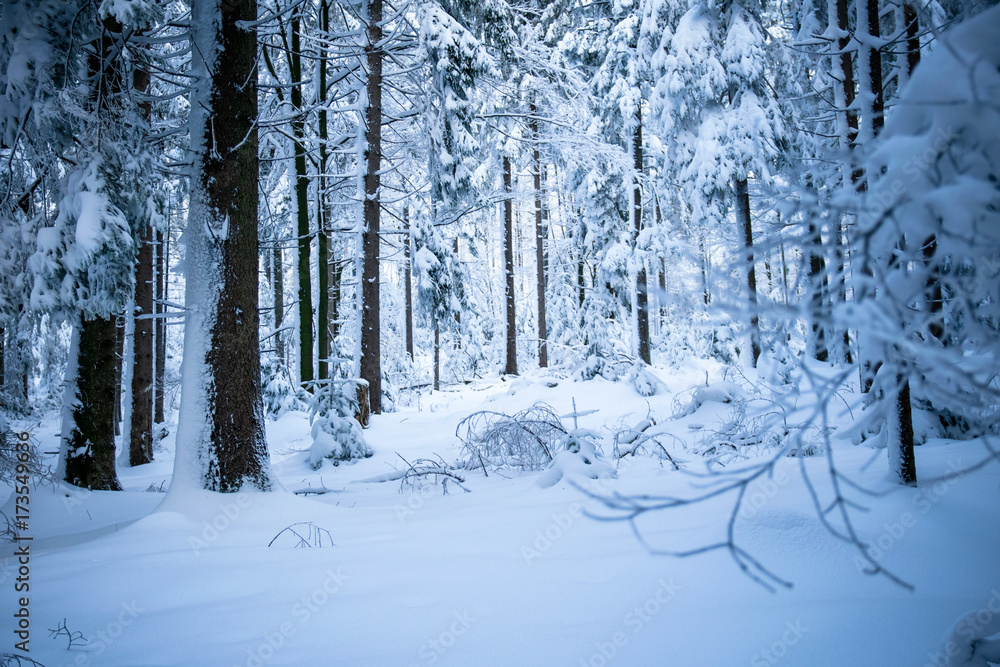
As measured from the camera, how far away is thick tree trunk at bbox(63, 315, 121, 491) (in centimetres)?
562

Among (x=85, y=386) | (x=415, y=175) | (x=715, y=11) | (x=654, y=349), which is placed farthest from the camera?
(x=654, y=349)

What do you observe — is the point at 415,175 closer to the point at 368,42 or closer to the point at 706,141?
the point at 368,42

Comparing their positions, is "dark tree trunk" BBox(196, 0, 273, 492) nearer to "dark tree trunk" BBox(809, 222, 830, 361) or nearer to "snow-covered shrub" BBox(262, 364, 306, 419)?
"dark tree trunk" BBox(809, 222, 830, 361)

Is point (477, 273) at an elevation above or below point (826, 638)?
above

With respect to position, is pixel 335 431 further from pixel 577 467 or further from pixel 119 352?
pixel 119 352

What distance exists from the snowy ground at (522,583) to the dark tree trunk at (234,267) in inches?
13.8

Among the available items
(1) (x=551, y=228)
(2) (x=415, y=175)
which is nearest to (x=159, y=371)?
(2) (x=415, y=175)

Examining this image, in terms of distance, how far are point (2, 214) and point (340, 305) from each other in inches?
683

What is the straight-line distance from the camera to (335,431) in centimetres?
697

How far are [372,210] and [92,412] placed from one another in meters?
5.32

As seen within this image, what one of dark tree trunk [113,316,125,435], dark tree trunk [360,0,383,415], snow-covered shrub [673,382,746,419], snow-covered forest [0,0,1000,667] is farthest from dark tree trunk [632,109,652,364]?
dark tree trunk [113,316,125,435]

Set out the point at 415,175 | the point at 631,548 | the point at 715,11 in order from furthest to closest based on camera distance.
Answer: the point at 415,175 → the point at 715,11 → the point at 631,548

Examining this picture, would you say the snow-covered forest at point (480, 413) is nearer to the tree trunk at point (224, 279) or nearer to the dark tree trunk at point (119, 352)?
the tree trunk at point (224, 279)

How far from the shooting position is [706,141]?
1098cm
